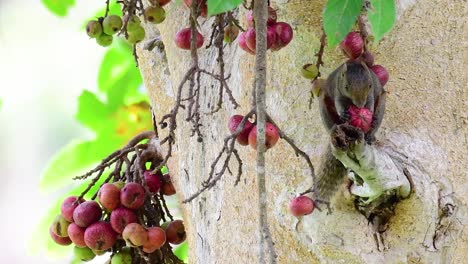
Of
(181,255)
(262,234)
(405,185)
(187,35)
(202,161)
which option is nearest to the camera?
(262,234)

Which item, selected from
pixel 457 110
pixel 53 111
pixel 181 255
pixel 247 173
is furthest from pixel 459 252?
pixel 53 111

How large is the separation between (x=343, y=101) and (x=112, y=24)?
0.43 metres

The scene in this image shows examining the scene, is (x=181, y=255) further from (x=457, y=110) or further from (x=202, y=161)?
(x=457, y=110)

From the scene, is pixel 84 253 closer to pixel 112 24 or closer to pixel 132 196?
pixel 132 196

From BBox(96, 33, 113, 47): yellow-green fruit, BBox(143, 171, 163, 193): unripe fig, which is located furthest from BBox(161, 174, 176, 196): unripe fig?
BBox(96, 33, 113, 47): yellow-green fruit

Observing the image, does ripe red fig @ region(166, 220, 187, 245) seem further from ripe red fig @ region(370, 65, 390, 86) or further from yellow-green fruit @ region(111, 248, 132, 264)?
ripe red fig @ region(370, 65, 390, 86)

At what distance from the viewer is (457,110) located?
1222 mm

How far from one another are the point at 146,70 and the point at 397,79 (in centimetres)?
52

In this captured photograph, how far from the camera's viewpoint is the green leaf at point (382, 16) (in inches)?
35.1

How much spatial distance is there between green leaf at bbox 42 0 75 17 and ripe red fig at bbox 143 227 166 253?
2.20ft

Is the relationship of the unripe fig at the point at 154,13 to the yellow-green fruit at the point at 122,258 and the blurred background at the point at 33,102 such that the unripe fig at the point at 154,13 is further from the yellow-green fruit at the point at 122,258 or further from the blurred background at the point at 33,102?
the blurred background at the point at 33,102

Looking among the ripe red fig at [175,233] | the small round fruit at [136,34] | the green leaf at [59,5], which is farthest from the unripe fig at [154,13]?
the green leaf at [59,5]

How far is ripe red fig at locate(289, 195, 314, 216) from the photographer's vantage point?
3.50 ft

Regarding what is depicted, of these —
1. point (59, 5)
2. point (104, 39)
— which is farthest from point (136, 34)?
point (59, 5)
